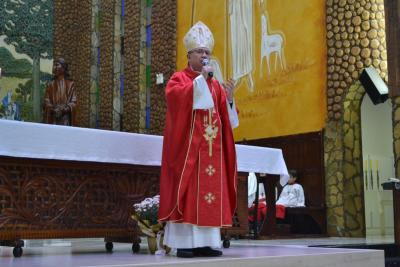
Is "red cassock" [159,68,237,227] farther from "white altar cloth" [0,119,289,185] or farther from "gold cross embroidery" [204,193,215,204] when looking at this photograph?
"white altar cloth" [0,119,289,185]

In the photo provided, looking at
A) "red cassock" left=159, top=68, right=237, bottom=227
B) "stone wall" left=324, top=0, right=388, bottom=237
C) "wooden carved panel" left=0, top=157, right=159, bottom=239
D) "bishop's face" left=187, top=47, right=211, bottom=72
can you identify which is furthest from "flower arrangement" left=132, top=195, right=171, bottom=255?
"stone wall" left=324, top=0, right=388, bottom=237

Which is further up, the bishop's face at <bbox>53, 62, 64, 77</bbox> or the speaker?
the speaker

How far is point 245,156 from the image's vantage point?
5797mm

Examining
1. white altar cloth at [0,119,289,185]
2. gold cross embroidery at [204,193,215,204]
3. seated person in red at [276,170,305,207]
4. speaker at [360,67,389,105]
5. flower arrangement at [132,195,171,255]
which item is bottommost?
flower arrangement at [132,195,171,255]

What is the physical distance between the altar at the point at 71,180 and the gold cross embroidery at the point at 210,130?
31.6 inches

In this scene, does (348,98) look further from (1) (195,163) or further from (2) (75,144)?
(2) (75,144)

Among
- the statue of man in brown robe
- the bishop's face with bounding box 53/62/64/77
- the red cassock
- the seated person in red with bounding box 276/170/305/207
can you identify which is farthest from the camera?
the seated person in red with bounding box 276/170/305/207

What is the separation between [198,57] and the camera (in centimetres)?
451

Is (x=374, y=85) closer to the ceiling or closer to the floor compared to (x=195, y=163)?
closer to the ceiling

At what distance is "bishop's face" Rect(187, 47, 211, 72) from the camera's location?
14.7ft

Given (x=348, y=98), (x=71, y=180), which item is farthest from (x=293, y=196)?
(x=71, y=180)

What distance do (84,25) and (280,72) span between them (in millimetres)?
8250

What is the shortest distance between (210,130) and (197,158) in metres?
0.26

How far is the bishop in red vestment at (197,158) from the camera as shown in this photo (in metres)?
4.16
